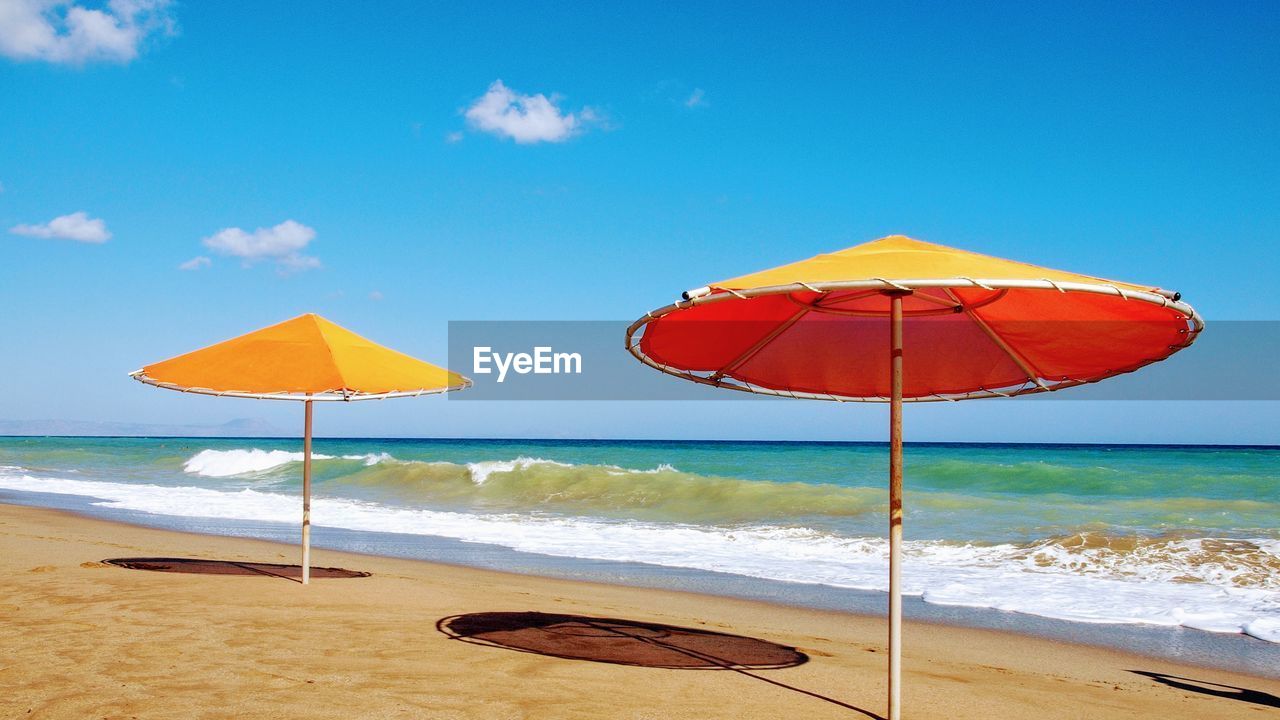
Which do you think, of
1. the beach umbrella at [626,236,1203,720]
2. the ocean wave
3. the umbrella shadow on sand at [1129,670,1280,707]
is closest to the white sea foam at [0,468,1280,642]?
the umbrella shadow on sand at [1129,670,1280,707]

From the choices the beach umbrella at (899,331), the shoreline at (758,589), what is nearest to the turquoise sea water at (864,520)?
the shoreline at (758,589)

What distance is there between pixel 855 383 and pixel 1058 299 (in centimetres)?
138

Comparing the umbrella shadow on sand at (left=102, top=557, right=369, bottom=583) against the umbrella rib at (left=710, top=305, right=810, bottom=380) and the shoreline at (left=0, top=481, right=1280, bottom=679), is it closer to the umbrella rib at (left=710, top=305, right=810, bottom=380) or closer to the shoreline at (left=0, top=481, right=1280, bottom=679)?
the shoreline at (left=0, top=481, right=1280, bottom=679)

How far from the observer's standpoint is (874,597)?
9.02m

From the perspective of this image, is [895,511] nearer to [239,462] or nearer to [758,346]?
[758,346]

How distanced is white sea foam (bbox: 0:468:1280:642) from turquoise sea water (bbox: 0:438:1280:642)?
4 cm

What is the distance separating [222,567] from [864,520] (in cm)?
1131

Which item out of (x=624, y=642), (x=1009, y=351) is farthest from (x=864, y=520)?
(x=1009, y=351)

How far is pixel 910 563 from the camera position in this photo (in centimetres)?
1130

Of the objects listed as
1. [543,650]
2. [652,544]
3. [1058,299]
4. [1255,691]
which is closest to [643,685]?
[543,650]

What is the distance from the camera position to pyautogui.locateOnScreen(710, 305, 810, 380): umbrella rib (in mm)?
5078

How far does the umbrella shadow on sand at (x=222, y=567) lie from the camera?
8.41m

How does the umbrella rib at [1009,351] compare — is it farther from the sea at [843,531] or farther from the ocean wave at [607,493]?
the ocean wave at [607,493]

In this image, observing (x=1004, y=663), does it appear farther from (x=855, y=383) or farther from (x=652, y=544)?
(x=652, y=544)
